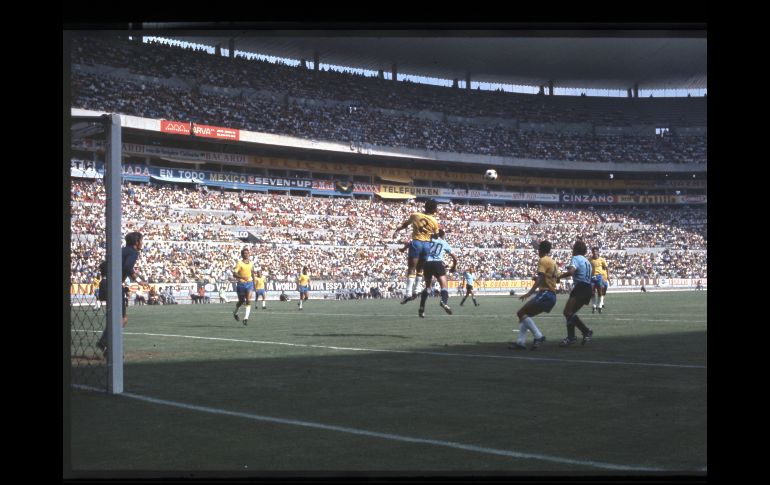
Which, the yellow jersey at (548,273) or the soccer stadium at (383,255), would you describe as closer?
the soccer stadium at (383,255)

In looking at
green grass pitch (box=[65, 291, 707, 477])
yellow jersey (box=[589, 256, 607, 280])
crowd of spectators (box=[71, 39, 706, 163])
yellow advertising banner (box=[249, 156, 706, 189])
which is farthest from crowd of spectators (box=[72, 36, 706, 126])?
green grass pitch (box=[65, 291, 707, 477])

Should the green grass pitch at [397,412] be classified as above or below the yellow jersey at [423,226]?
below

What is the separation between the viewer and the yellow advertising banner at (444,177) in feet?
213

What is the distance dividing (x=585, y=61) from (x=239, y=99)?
108 feet

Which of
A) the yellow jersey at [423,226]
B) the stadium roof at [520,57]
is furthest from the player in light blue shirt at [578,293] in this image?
the stadium roof at [520,57]

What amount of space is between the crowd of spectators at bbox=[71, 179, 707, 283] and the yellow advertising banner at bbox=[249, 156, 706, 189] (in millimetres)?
2717

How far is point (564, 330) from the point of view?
1688cm

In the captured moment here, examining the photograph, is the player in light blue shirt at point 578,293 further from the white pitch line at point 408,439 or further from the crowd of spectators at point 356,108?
the crowd of spectators at point 356,108

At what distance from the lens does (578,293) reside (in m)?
13.4

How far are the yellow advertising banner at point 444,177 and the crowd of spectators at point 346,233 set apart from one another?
107 inches

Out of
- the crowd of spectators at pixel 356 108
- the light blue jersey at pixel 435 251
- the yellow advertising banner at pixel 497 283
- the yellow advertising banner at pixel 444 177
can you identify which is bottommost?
the yellow advertising banner at pixel 497 283

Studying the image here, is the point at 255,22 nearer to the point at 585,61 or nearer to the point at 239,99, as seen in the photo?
the point at 239,99

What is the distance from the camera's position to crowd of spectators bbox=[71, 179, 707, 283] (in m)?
46.8
